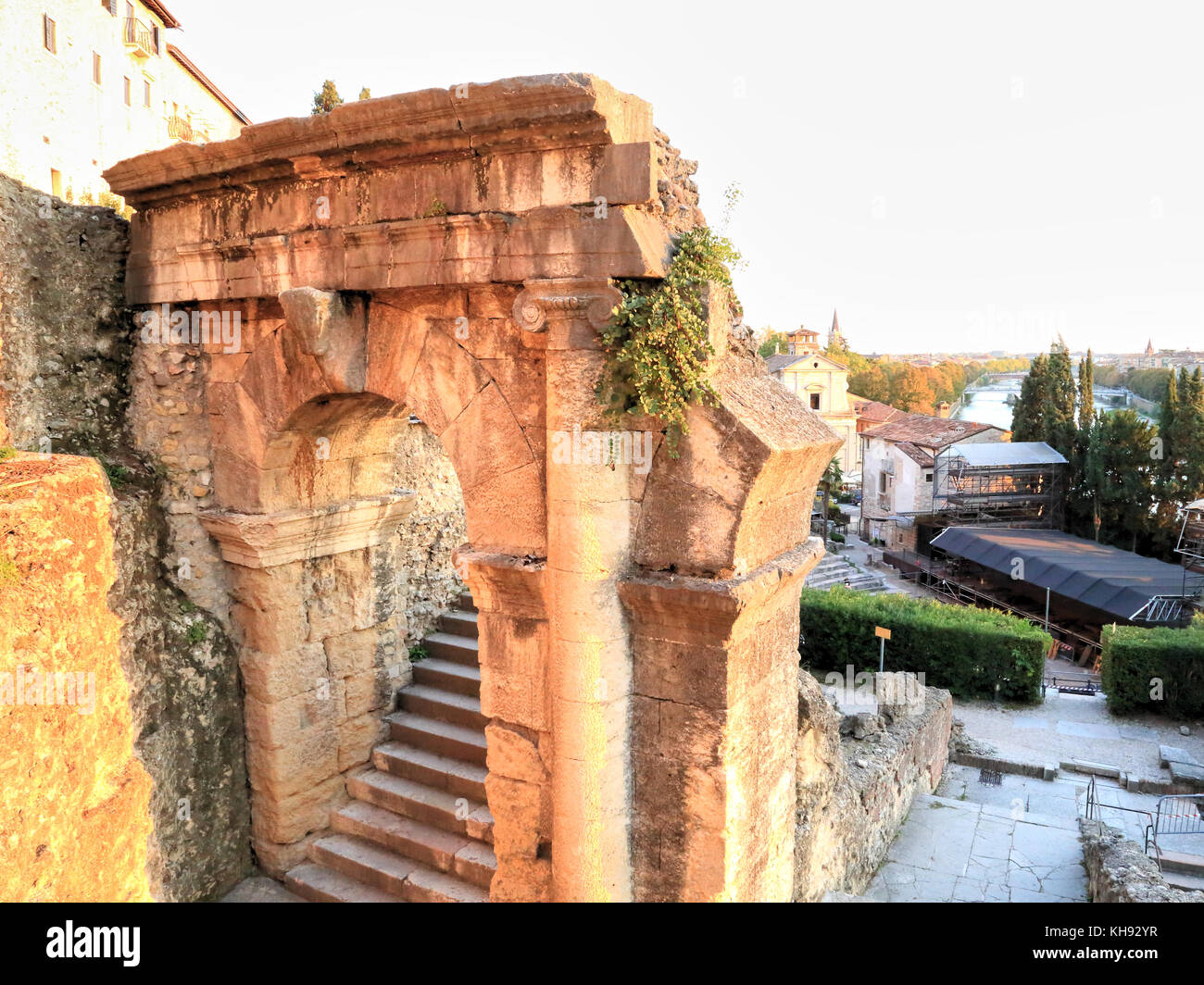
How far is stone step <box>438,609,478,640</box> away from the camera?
27.6ft

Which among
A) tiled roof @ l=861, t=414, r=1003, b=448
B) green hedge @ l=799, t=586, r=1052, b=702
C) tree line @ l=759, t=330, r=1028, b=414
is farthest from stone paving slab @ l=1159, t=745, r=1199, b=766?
tree line @ l=759, t=330, r=1028, b=414

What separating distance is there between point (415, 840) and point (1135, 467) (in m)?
28.6

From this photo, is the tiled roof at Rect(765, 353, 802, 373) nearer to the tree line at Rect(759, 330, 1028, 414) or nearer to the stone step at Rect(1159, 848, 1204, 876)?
the tree line at Rect(759, 330, 1028, 414)

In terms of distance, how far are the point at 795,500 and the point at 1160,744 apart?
12.9 metres

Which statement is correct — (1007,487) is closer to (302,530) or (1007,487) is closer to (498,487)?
(302,530)

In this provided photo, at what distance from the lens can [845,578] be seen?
87.6 feet

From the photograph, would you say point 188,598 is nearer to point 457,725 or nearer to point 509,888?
point 457,725

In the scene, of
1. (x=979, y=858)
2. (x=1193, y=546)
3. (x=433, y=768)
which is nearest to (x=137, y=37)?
(x=433, y=768)

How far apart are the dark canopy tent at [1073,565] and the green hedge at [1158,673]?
5.01 meters

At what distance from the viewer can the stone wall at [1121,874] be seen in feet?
21.0

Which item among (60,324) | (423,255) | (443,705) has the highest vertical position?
(423,255)

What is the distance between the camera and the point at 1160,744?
13.8 metres

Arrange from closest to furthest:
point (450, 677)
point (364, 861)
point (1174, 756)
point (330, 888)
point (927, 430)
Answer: point (330, 888)
point (364, 861)
point (450, 677)
point (1174, 756)
point (927, 430)
